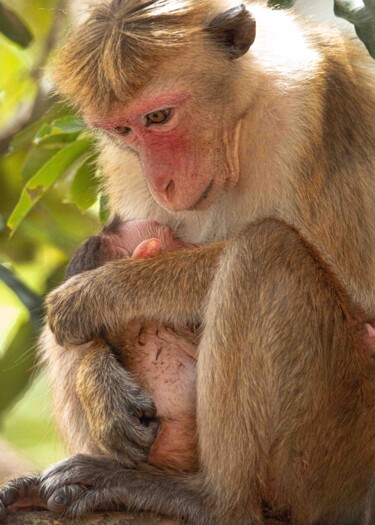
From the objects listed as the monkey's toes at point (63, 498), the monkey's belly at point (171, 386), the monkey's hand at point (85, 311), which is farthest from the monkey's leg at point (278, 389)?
the monkey's hand at point (85, 311)

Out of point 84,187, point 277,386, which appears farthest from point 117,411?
point 84,187

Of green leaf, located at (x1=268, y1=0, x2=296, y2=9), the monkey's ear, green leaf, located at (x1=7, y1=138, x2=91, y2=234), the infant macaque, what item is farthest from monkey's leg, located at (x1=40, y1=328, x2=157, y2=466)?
green leaf, located at (x1=268, y1=0, x2=296, y2=9)

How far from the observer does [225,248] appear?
15.7ft

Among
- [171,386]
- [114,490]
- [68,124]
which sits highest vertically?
[68,124]

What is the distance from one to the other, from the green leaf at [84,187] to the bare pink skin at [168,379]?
1.45 m

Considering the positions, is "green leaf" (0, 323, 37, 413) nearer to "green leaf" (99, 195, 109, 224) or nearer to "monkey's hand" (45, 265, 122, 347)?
"green leaf" (99, 195, 109, 224)

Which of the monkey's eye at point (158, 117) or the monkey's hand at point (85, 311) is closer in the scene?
the monkey's eye at point (158, 117)

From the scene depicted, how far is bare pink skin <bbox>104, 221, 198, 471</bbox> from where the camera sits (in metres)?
4.97

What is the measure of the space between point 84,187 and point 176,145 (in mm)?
1646

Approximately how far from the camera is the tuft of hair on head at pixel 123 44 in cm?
477

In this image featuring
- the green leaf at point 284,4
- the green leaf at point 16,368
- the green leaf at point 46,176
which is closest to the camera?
the green leaf at point 284,4

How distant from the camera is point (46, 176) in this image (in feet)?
19.8

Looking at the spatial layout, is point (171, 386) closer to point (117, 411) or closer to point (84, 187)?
point (117, 411)

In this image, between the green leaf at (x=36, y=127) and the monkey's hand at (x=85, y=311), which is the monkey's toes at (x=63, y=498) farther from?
the green leaf at (x=36, y=127)
